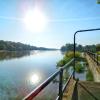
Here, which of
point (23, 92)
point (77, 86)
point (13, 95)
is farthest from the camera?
point (23, 92)

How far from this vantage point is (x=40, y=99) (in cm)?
1252

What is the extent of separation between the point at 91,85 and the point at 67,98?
151 cm

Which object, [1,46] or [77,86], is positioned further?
[1,46]

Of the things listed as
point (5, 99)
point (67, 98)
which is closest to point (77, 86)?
point (67, 98)

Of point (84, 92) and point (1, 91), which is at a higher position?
point (84, 92)

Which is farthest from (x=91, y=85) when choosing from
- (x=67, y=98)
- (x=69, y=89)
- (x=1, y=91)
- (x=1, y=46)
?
(x=1, y=46)

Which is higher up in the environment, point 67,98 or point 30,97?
point 30,97

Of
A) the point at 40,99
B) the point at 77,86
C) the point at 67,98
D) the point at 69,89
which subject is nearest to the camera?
the point at 67,98

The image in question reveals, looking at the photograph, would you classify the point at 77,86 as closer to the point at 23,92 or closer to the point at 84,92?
the point at 84,92

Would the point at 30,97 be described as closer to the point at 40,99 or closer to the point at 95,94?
the point at 95,94

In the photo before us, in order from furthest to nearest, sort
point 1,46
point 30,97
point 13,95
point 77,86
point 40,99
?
point 1,46, point 13,95, point 40,99, point 77,86, point 30,97

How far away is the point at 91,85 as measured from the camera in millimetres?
5023

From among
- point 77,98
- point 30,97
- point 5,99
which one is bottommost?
point 5,99

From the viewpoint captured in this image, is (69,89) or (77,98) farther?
(69,89)
